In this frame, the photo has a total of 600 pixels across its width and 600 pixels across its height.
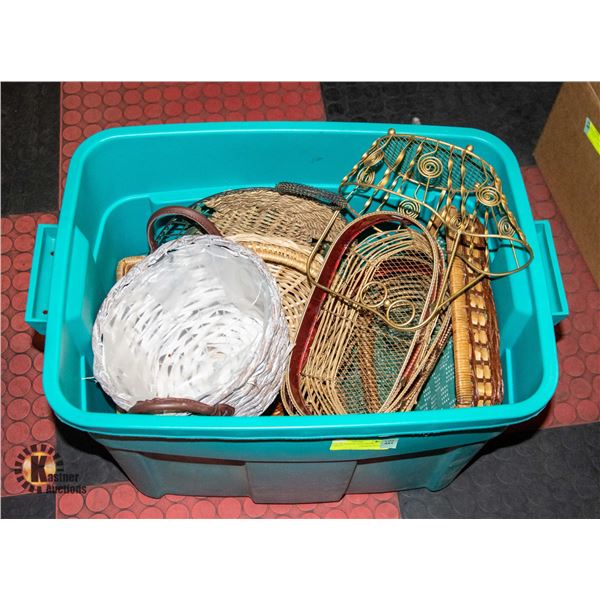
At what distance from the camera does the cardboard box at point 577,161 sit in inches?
54.4

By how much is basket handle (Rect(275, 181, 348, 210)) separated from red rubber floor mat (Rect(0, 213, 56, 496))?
22.7 inches

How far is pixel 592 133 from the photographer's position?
4.50 feet

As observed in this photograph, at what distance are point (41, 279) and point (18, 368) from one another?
0.38m

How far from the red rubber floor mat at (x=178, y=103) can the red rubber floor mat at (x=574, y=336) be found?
0.54m

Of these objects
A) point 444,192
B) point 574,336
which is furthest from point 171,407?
point 574,336

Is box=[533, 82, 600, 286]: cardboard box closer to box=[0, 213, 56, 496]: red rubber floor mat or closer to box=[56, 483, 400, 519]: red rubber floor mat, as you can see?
box=[56, 483, 400, 519]: red rubber floor mat

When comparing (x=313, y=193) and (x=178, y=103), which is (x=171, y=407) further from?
(x=178, y=103)

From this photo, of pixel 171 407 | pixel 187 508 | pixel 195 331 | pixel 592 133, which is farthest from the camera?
pixel 592 133

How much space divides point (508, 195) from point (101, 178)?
2.06 feet

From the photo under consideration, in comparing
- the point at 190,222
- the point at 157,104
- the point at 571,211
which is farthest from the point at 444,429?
the point at 157,104

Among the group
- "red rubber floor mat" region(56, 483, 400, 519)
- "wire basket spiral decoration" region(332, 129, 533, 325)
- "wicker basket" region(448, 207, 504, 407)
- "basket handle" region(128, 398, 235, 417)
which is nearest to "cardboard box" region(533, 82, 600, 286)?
"wire basket spiral decoration" region(332, 129, 533, 325)

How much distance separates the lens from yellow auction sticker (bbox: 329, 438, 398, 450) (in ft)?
3.07

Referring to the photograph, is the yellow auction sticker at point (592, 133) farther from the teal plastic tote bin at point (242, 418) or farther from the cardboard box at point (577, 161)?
the teal plastic tote bin at point (242, 418)

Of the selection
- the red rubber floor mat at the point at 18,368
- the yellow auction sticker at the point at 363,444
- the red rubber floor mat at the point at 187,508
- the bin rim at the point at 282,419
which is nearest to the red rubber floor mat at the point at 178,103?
the red rubber floor mat at the point at 18,368
